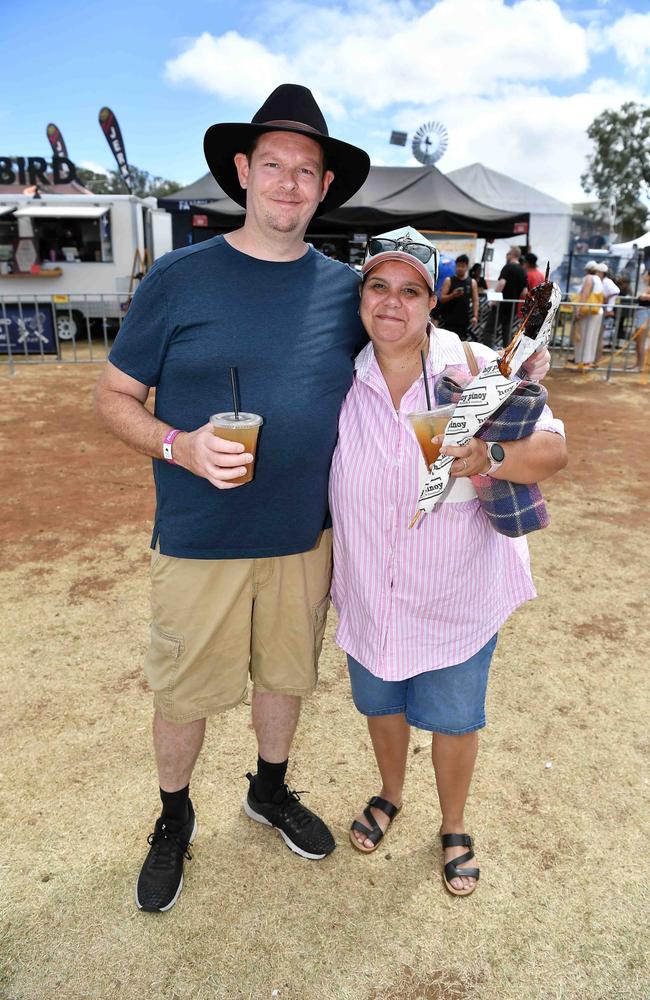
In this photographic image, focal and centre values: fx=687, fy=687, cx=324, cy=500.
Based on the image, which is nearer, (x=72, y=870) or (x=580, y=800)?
(x=72, y=870)

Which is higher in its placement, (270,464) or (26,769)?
(270,464)

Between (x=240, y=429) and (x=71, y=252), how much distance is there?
14.5 m

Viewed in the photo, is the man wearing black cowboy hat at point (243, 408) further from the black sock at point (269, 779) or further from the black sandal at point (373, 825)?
the black sandal at point (373, 825)

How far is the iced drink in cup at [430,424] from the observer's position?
1698 millimetres

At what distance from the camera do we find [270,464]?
2.04 m

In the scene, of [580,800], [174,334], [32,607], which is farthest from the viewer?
[32,607]

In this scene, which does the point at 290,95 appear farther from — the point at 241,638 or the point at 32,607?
the point at 32,607

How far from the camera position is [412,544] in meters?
2.01

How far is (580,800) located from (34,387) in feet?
31.6

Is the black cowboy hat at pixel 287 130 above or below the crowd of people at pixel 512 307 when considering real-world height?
above

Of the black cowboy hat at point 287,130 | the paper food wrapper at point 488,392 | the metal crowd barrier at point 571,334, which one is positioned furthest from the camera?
the metal crowd barrier at point 571,334

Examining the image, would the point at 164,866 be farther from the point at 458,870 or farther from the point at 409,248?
the point at 409,248

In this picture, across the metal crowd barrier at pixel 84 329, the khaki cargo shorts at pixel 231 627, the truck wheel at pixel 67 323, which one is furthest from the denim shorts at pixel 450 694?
the truck wheel at pixel 67 323

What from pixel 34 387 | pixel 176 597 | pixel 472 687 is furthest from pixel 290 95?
pixel 34 387
